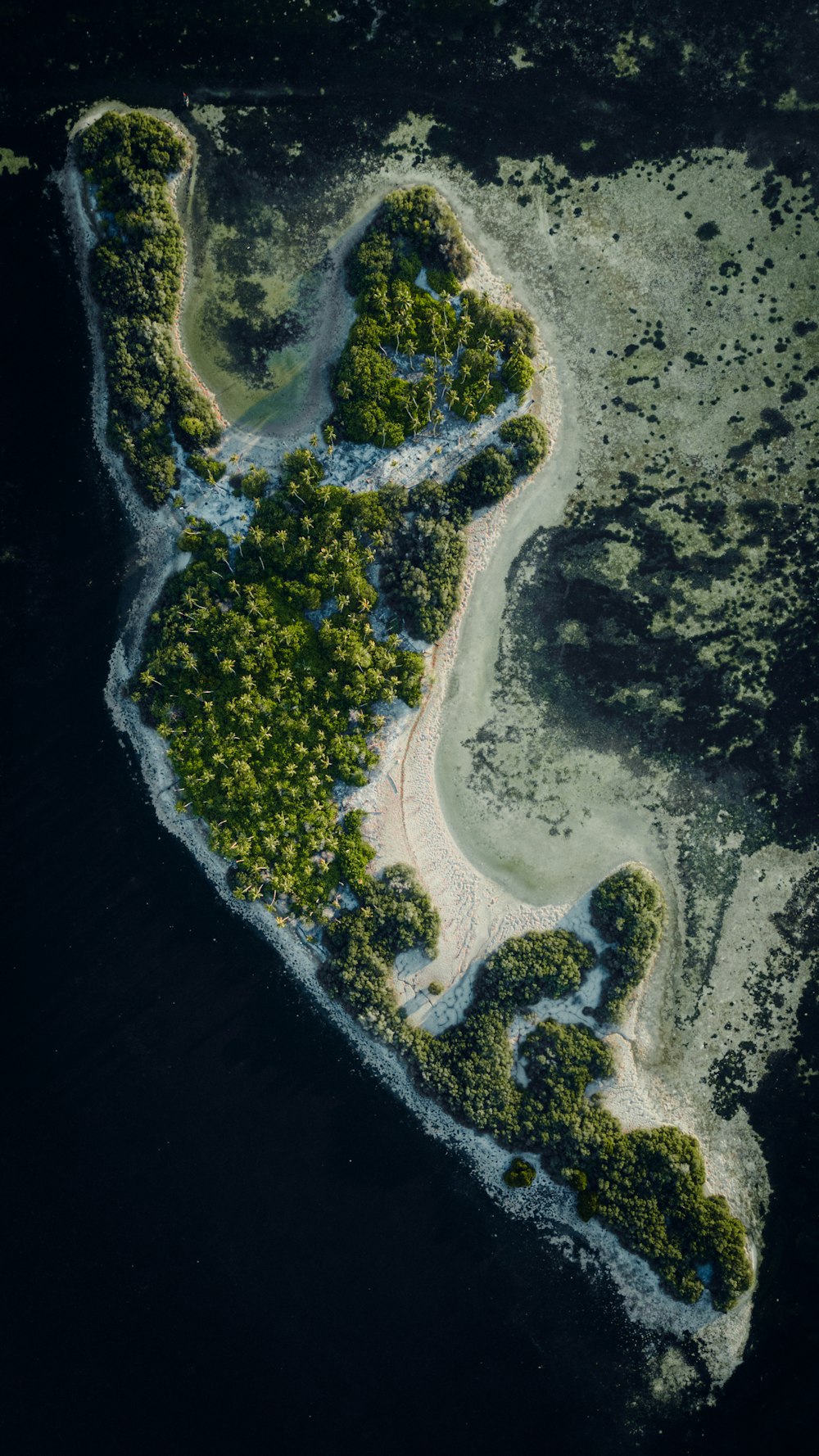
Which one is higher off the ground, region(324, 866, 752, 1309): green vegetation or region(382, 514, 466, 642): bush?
region(382, 514, 466, 642): bush

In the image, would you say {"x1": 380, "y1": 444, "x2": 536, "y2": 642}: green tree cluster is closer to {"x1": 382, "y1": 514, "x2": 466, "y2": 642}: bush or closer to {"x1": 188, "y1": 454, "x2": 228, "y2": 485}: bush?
{"x1": 382, "y1": 514, "x2": 466, "y2": 642}: bush

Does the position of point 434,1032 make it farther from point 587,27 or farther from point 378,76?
point 587,27

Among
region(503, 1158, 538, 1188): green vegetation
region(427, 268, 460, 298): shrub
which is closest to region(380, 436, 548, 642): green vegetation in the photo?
region(427, 268, 460, 298): shrub

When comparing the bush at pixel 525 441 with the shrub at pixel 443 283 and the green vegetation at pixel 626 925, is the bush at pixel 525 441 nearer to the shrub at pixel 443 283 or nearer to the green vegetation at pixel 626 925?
the shrub at pixel 443 283

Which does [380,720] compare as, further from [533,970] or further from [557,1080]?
[557,1080]

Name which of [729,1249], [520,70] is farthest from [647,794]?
[520,70]

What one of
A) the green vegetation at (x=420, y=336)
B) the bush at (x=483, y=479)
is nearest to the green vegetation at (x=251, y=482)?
the green vegetation at (x=420, y=336)
